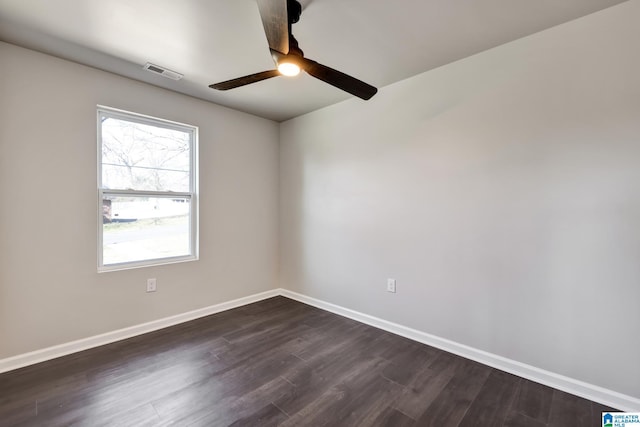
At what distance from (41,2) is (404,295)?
11.2 feet

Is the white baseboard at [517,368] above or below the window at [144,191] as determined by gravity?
below

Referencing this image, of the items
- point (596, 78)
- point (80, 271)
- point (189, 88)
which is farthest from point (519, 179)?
point (80, 271)

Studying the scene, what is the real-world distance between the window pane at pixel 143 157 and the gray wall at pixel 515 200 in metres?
1.84

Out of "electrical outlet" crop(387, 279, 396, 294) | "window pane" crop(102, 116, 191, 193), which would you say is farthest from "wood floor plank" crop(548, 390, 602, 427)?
"window pane" crop(102, 116, 191, 193)

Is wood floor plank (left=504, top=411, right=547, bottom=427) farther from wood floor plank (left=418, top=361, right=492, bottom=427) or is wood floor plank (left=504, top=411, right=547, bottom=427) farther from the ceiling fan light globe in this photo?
the ceiling fan light globe

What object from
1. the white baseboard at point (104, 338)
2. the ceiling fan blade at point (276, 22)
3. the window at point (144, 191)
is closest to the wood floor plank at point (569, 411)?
the ceiling fan blade at point (276, 22)

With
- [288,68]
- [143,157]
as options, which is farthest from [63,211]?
[288,68]

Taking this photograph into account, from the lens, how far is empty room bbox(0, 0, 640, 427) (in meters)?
1.76

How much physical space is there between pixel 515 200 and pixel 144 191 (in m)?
3.31

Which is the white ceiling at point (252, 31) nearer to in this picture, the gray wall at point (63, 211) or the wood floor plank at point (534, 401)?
the gray wall at point (63, 211)

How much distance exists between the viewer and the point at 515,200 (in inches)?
83.8

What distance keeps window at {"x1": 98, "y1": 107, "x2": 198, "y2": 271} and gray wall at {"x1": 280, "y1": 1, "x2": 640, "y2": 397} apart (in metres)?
1.81

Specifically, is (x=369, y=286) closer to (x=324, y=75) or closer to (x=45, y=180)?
(x=324, y=75)

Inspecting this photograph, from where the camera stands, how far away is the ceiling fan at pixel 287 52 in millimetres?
1287
